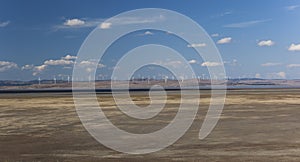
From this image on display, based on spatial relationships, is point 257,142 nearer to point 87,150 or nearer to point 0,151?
point 87,150

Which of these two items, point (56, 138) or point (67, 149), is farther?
point (56, 138)

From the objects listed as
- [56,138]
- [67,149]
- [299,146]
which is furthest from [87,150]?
[299,146]

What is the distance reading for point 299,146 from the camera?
21.5 metres

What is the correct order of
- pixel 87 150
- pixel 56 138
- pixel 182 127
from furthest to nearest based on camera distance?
pixel 182 127 → pixel 56 138 → pixel 87 150

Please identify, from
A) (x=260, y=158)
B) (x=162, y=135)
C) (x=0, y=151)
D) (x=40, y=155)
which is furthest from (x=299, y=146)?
(x=0, y=151)

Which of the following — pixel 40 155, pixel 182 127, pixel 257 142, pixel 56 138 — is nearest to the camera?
pixel 40 155

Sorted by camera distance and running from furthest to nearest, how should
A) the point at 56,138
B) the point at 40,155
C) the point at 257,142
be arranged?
the point at 56,138, the point at 257,142, the point at 40,155

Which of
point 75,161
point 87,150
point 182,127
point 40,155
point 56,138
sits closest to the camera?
point 75,161

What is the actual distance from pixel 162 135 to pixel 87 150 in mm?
6761

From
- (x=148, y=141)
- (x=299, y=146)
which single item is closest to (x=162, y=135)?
(x=148, y=141)

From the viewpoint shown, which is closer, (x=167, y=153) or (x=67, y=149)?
(x=167, y=153)

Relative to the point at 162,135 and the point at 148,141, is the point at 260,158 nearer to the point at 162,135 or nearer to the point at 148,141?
the point at 148,141

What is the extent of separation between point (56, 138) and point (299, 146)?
13.6 m

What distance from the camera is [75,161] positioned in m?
18.1
